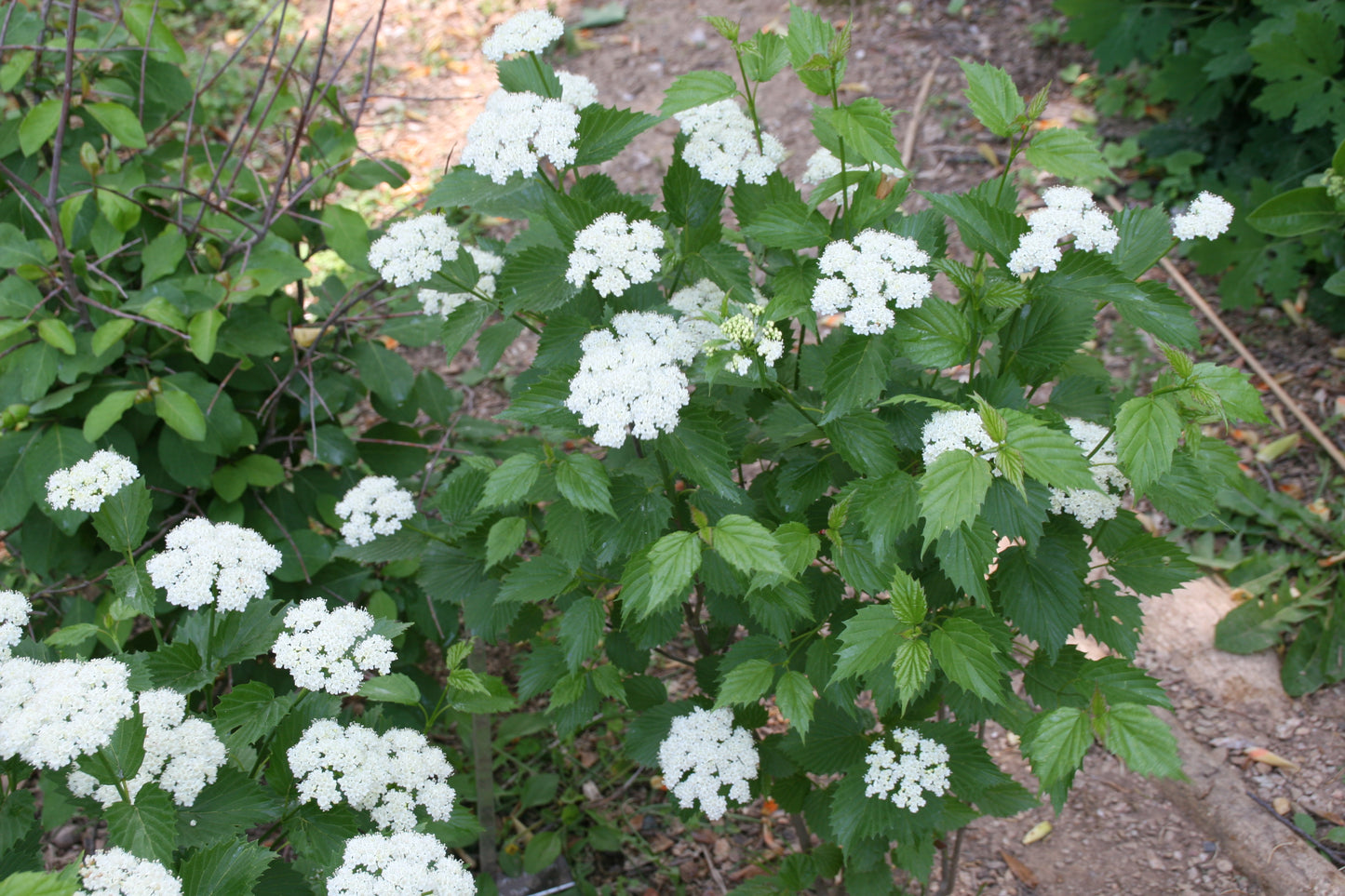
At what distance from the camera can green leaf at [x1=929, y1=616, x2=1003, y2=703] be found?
152 centimetres

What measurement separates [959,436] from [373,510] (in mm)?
1229

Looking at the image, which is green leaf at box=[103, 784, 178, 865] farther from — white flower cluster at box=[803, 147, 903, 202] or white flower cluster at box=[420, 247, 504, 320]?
white flower cluster at box=[803, 147, 903, 202]

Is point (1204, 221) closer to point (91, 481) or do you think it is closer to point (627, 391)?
point (627, 391)

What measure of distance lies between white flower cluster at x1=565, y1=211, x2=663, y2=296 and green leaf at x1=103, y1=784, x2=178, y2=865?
41.2 inches

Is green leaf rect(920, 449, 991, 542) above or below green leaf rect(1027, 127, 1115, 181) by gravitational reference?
below

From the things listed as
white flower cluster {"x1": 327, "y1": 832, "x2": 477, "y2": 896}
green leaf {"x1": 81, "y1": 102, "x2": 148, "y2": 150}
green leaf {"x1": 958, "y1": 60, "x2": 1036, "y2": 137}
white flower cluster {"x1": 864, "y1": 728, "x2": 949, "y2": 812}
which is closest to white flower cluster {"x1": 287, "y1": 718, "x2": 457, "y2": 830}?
white flower cluster {"x1": 327, "y1": 832, "x2": 477, "y2": 896}

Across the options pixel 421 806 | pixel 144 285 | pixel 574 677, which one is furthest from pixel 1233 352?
pixel 144 285

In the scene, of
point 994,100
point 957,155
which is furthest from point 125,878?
point 957,155

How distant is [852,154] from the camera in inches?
72.5

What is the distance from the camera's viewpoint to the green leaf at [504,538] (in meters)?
1.86

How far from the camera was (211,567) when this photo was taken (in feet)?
5.37

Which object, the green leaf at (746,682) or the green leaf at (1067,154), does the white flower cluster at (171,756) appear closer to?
the green leaf at (746,682)

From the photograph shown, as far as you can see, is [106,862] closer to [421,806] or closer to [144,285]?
[421,806]

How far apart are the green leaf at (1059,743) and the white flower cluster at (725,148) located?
1073 mm
